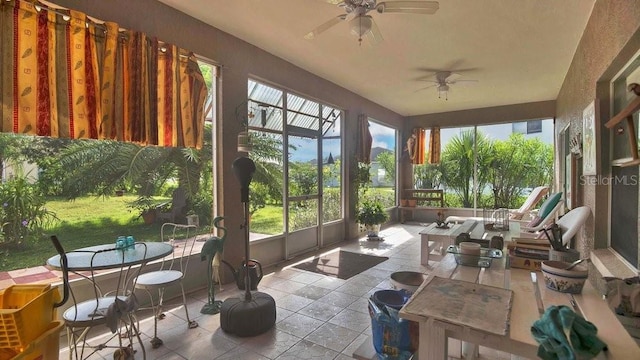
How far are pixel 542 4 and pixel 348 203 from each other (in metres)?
3.74

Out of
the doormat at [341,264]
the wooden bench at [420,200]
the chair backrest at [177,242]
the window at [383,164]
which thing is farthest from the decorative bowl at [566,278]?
the wooden bench at [420,200]

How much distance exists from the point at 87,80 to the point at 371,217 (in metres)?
4.41

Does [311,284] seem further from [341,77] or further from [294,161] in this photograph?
[341,77]

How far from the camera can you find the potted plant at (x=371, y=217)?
5.53 m

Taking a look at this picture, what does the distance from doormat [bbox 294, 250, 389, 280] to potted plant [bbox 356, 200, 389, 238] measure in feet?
3.43

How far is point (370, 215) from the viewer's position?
554 centimetres

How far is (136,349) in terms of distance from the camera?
213 cm

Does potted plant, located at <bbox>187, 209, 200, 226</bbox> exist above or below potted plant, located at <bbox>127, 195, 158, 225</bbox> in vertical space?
below

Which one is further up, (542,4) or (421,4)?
(542,4)

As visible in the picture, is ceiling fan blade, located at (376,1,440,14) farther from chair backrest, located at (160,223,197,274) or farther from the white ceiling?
chair backrest, located at (160,223,197,274)

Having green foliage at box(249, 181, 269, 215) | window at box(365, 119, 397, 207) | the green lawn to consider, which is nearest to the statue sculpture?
the green lawn

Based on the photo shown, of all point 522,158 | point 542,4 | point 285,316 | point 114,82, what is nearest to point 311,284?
point 285,316

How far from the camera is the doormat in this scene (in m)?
3.76

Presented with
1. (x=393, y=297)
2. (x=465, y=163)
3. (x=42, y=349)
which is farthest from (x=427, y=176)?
(x=42, y=349)
